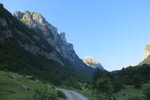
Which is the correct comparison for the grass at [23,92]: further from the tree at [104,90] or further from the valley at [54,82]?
the tree at [104,90]

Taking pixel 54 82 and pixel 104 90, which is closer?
pixel 104 90

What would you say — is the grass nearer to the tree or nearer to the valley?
the valley

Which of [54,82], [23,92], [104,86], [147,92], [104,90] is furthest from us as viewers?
[54,82]

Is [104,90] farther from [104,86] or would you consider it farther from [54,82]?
[54,82]

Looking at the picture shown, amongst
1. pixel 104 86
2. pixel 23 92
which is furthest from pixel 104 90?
pixel 23 92

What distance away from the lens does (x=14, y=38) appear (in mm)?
184250

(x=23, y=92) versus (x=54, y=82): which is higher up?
(x=54, y=82)

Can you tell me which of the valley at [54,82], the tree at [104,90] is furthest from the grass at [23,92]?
the tree at [104,90]

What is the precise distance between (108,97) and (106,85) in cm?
255

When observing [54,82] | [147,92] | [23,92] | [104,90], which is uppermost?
[54,82]

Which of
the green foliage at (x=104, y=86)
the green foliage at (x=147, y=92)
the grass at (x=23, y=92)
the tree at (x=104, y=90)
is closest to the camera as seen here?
the grass at (x=23, y=92)

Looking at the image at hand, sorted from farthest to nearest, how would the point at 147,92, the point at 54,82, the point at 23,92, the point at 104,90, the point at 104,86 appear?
the point at 54,82
the point at 104,90
the point at 104,86
the point at 23,92
the point at 147,92

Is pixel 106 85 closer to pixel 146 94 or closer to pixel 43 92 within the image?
pixel 146 94

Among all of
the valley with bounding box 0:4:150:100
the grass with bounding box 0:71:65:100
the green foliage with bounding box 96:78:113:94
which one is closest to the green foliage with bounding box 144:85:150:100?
the valley with bounding box 0:4:150:100
